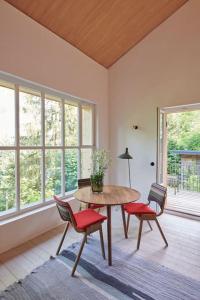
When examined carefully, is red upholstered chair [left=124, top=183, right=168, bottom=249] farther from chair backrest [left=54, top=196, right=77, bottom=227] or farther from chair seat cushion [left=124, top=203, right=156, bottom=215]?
chair backrest [left=54, top=196, right=77, bottom=227]

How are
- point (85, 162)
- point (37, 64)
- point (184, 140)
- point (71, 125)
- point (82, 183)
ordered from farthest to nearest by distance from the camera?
1. point (184, 140)
2. point (85, 162)
3. point (71, 125)
4. point (82, 183)
5. point (37, 64)

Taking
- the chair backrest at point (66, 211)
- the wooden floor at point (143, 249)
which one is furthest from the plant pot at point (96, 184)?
the wooden floor at point (143, 249)

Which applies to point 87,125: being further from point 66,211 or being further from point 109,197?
point 66,211

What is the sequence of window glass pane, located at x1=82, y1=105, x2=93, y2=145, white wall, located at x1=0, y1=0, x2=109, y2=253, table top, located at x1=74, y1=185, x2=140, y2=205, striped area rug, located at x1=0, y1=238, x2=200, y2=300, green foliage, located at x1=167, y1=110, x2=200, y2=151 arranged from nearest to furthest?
striped area rug, located at x1=0, y1=238, x2=200, y2=300 < table top, located at x1=74, y1=185, x2=140, y2=205 < white wall, located at x1=0, y1=0, x2=109, y2=253 < window glass pane, located at x1=82, y1=105, x2=93, y2=145 < green foliage, located at x1=167, y1=110, x2=200, y2=151

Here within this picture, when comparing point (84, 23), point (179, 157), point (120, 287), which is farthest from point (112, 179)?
point (84, 23)

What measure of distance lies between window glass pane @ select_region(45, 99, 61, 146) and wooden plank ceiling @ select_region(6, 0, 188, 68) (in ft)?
3.64

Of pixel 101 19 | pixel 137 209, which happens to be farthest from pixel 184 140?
pixel 101 19

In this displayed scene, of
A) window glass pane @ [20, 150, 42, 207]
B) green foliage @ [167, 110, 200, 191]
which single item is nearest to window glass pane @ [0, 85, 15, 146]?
window glass pane @ [20, 150, 42, 207]

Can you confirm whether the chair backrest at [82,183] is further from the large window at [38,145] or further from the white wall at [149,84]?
the white wall at [149,84]

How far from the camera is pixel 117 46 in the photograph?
144 inches

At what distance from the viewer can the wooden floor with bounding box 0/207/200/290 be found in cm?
203

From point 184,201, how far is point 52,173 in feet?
9.58

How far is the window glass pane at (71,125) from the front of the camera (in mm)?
3412

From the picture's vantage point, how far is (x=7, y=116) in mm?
2553
